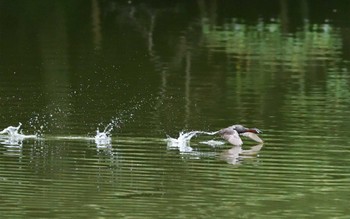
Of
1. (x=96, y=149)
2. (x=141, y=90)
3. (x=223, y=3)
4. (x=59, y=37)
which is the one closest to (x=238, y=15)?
(x=223, y=3)

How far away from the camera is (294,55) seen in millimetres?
32812

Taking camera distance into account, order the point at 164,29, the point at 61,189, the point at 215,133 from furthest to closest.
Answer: the point at 164,29, the point at 215,133, the point at 61,189

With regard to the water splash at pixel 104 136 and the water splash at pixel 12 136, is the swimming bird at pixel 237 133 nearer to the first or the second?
the water splash at pixel 104 136

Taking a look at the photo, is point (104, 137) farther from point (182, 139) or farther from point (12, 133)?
point (12, 133)

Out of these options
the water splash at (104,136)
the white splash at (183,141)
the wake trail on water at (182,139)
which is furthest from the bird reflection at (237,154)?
the water splash at (104,136)

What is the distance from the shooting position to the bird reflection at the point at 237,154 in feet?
57.4

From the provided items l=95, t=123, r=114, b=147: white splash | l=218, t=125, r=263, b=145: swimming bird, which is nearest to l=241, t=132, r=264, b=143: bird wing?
l=218, t=125, r=263, b=145: swimming bird

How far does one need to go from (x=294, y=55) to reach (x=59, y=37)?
613 centimetres

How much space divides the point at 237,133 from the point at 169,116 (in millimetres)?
2808

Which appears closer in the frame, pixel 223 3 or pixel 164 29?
pixel 164 29

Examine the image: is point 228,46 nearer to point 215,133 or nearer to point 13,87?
point 13,87

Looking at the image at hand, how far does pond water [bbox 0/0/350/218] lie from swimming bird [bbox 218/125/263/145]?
11cm

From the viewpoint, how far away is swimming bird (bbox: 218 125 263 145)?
18781mm

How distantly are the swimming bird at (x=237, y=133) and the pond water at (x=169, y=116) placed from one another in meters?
0.11
